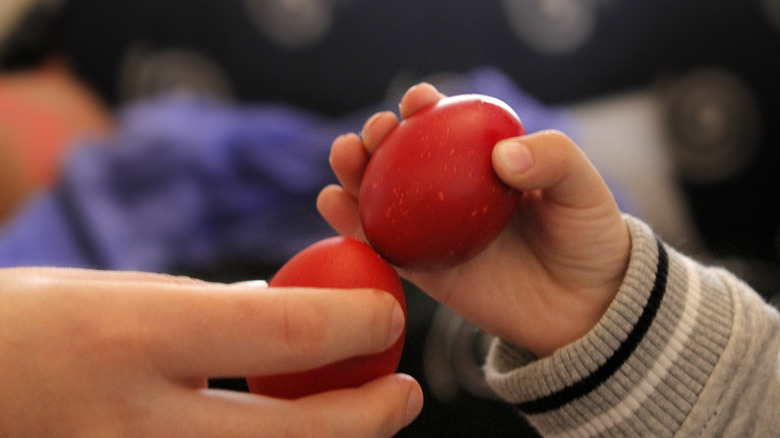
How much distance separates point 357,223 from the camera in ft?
2.07

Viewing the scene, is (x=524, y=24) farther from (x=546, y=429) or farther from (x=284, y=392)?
(x=284, y=392)

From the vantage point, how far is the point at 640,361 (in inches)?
20.1

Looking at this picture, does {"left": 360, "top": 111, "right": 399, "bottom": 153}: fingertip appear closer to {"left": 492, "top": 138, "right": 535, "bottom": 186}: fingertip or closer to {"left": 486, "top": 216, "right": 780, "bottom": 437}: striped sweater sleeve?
{"left": 492, "top": 138, "right": 535, "bottom": 186}: fingertip

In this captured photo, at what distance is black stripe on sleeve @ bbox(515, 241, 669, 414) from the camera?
20.1 inches

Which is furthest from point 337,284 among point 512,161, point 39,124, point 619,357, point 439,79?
point 39,124

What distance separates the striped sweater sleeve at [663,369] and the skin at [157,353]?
10.8 inches

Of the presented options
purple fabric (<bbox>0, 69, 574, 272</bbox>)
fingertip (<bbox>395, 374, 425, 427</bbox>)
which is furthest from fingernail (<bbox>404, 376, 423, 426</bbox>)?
purple fabric (<bbox>0, 69, 574, 272</bbox>)

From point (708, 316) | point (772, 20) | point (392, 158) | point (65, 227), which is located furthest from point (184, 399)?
point (772, 20)

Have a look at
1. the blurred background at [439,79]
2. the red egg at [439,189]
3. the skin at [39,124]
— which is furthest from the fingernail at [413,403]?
the skin at [39,124]

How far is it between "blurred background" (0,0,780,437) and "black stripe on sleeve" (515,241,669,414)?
68 centimetres

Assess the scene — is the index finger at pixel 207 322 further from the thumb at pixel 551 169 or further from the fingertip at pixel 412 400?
the thumb at pixel 551 169

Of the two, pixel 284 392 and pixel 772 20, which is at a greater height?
pixel 772 20

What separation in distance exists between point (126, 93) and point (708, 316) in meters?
1.34

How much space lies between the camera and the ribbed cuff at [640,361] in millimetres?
509
